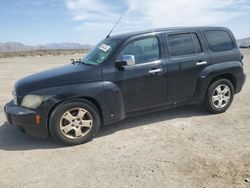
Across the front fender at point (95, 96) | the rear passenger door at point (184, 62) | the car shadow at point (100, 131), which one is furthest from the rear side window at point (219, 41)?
the front fender at point (95, 96)

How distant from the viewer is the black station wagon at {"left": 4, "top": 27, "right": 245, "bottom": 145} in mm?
5055

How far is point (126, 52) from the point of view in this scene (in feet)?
18.5

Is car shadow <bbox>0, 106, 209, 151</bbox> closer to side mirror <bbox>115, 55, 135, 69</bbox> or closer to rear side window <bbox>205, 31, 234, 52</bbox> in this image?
side mirror <bbox>115, 55, 135, 69</bbox>

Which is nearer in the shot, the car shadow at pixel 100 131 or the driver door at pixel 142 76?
the car shadow at pixel 100 131

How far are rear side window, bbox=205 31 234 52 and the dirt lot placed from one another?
4.86ft

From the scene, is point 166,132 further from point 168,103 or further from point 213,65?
point 213,65

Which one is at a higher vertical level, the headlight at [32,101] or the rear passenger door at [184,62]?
the rear passenger door at [184,62]

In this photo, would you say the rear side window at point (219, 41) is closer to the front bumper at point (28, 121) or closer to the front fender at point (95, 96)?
the front fender at point (95, 96)

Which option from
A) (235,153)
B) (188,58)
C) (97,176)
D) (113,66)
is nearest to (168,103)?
(188,58)

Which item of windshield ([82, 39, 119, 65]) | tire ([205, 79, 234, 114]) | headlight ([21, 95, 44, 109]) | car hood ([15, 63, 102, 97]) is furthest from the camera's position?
tire ([205, 79, 234, 114])

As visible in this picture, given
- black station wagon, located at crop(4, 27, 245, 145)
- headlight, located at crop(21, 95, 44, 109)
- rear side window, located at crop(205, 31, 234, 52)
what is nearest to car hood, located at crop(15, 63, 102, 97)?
black station wagon, located at crop(4, 27, 245, 145)

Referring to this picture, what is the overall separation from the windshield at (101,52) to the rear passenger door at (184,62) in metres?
1.10

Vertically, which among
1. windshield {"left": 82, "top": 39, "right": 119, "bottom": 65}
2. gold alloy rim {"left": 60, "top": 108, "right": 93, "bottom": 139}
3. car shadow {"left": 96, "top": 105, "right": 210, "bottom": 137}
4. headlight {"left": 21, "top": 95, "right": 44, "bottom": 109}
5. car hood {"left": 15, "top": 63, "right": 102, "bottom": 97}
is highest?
windshield {"left": 82, "top": 39, "right": 119, "bottom": 65}

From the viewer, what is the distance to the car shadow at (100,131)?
5.26m
